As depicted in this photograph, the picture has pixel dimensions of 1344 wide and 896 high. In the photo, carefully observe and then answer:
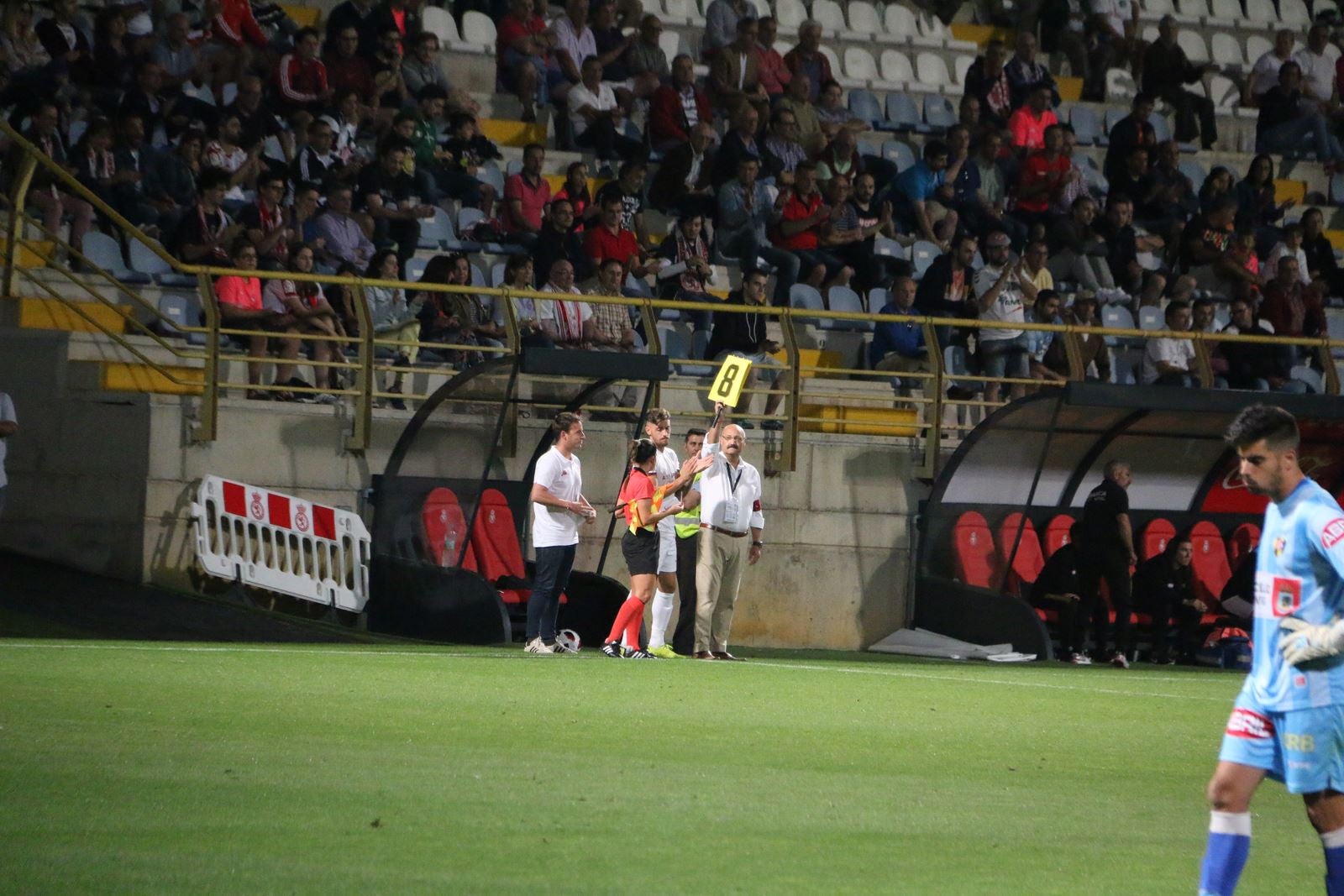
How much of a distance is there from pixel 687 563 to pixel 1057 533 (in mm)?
4191

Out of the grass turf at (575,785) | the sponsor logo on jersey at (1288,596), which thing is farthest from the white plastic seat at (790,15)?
the sponsor logo on jersey at (1288,596)

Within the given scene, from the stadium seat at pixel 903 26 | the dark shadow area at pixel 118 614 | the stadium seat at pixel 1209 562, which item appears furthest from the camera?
the stadium seat at pixel 903 26

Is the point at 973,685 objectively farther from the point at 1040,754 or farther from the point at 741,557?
the point at 1040,754

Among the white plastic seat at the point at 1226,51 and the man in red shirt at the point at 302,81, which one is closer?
the man in red shirt at the point at 302,81

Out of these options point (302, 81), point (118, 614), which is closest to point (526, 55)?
point (302, 81)

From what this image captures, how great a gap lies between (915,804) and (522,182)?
1450 centimetres

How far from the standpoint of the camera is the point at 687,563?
1903 cm

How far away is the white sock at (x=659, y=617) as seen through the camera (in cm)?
1736

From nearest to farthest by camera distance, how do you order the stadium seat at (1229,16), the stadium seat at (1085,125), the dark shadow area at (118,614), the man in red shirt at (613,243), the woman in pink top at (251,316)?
1. the dark shadow area at (118,614)
2. the woman in pink top at (251,316)
3. the man in red shirt at (613,243)
4. the stadium seat at (1085,125)
5. the stadium seat at (1229,16)

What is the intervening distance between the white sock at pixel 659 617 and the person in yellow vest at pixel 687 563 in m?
0.67

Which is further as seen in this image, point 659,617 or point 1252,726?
point 659,617

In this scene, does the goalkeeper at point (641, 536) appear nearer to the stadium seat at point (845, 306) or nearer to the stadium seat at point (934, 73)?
the stadium seat at point (845, 306)

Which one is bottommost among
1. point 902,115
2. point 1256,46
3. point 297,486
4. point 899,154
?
point 297,486

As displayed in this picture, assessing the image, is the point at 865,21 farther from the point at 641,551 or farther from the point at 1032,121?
the point at 641,551
